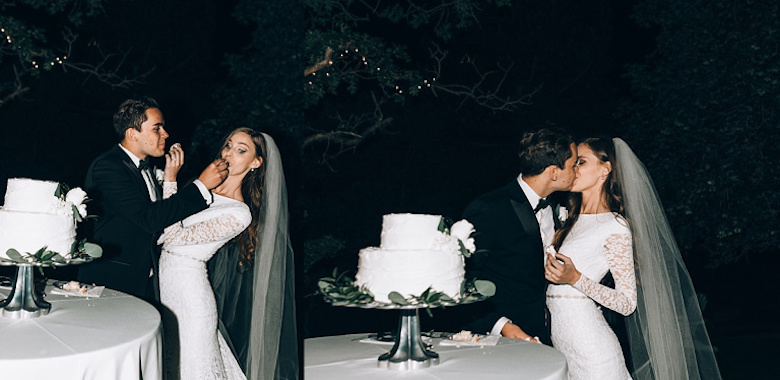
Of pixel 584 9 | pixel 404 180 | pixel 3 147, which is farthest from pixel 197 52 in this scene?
pixel 584 9

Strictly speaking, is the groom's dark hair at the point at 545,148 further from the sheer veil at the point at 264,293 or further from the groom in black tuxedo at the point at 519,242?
the sheer veil at the point at 264,293

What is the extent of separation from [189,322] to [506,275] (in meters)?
1.46

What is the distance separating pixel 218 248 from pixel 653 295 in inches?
78.3

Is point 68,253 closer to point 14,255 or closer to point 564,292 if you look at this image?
point 14,255

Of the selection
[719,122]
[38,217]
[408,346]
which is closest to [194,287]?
[38,217]

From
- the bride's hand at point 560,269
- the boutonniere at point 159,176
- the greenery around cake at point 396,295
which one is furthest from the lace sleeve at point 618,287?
the boutonniere at point 159,176

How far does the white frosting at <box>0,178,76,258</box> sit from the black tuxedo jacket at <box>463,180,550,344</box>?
1.61 m

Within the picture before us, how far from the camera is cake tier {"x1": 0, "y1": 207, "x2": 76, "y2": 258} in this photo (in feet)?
9.96

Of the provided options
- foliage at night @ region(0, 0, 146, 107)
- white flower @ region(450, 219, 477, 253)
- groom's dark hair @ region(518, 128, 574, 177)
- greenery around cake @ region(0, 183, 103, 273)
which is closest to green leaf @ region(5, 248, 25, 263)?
greenery around cake @ region(0, 183, 103, 273)

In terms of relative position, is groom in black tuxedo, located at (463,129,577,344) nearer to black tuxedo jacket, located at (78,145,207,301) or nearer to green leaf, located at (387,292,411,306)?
green leaf, located at (387,292,411,306)

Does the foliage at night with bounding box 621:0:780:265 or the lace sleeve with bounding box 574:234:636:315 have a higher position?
the foliage at night with bounding box 621:0:780:265

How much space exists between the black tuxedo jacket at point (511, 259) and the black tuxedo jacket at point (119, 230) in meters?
1.52

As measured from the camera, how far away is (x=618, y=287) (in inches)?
125

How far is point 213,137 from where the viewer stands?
7.50 m
